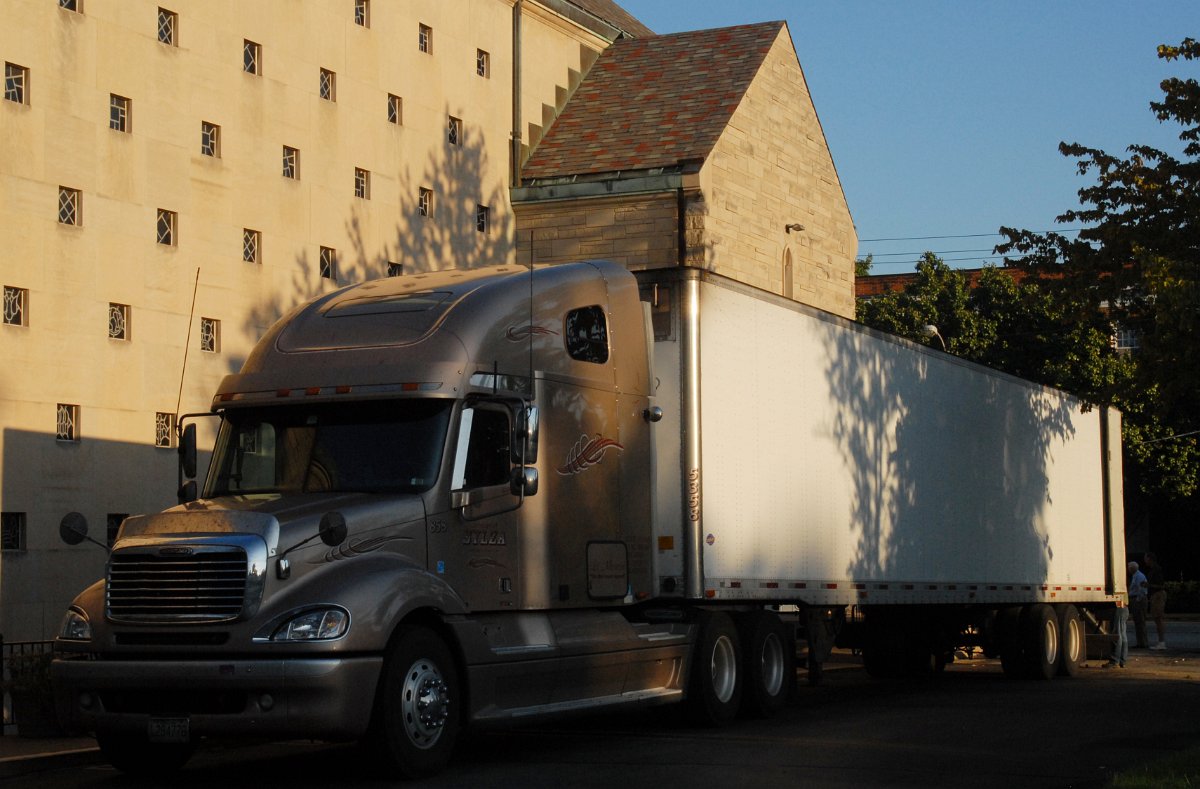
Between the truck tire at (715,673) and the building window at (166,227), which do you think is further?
the building window at (166,227)

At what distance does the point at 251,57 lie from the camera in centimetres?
3012

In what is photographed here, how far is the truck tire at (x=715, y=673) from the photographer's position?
15.4m

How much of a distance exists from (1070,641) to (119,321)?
1518cm

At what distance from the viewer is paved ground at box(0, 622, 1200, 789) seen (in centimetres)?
Answer: 1212

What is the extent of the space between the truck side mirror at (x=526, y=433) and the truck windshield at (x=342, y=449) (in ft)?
1.66

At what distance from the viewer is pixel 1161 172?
2836cm

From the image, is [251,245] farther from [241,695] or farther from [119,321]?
[241,695]

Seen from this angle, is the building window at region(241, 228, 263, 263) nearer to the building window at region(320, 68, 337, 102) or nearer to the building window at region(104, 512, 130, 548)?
the building window at region(320, 68, 337, 102)

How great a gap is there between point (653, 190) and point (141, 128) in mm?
12067

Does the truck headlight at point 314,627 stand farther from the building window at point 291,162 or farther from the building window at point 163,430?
the building window at point 291,162

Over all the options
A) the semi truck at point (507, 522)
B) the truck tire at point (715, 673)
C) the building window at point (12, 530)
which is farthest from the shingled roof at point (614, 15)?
the truck tire at point (715, 673)

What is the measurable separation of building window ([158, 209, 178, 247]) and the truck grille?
16.9 m

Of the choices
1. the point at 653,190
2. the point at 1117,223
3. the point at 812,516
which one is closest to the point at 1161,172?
the point at 1117,223

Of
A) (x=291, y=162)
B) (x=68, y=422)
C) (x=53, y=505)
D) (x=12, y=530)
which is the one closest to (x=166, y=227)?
(x=291, y=162)
